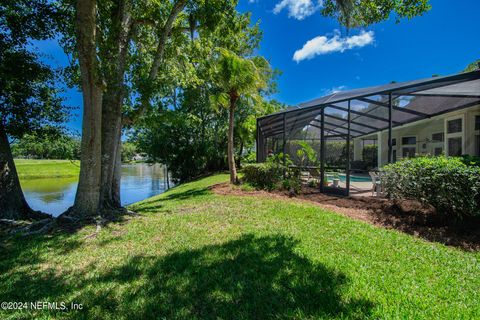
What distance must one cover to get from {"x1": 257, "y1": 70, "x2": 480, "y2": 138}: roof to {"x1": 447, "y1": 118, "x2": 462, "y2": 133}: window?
1.07 m

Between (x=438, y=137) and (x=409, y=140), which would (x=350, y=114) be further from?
(x=409, y=140)

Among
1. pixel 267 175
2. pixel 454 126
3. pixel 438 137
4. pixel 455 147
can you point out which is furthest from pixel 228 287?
pixel 438 137

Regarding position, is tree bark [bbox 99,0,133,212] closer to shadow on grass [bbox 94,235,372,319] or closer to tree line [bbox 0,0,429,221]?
tree line [bbox 0,0,429,221]

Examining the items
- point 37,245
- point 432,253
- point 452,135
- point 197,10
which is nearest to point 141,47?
point 197,10

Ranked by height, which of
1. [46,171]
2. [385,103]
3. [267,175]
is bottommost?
[46,171]

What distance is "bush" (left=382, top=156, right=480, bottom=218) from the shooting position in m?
4.29

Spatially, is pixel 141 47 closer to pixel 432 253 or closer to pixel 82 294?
pixel 82 294

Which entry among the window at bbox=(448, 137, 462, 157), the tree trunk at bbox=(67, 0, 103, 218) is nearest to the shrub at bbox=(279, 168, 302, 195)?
the tree trunk at bbox=(67, 0, 103, 218)

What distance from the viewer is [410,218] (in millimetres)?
5465

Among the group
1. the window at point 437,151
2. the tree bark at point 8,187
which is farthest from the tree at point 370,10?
the window at point 437,151

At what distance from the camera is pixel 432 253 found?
3752 mm

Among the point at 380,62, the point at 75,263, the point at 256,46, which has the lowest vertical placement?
the point at 75,263

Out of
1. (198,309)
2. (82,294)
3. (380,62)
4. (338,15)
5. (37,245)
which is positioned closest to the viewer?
(198,309)

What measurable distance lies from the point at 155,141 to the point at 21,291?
18.5m
